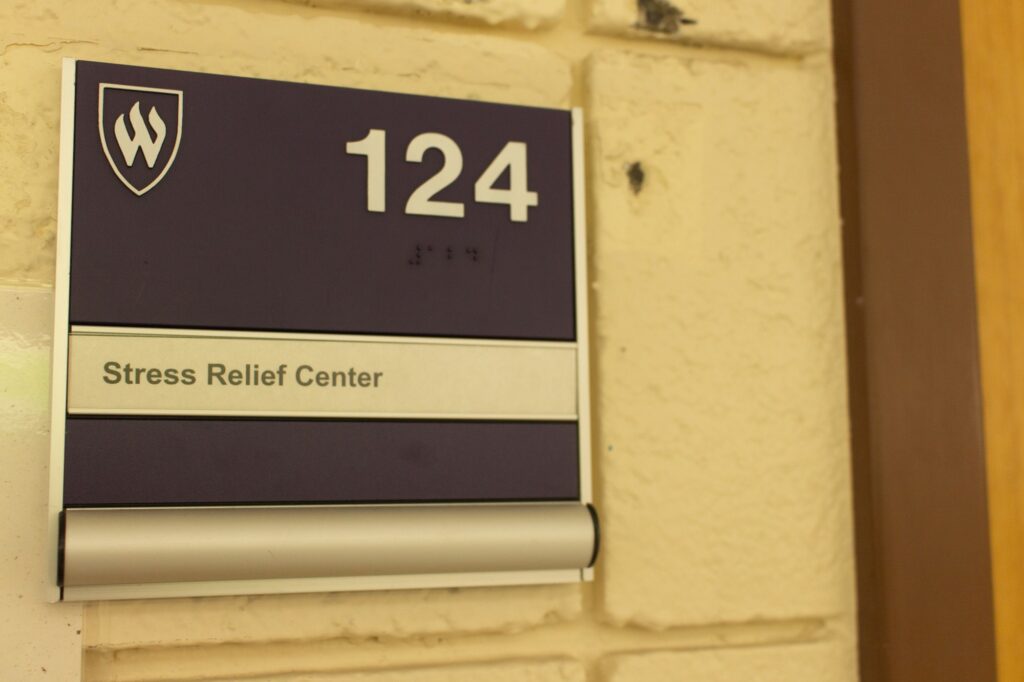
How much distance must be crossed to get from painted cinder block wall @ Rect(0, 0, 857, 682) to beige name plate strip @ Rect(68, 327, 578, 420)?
4 centimetres

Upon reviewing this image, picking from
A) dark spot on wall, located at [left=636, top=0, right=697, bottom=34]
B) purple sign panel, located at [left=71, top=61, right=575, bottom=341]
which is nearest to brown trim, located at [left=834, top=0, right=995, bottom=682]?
dark spot on wall, located at [left=636, top=0, right=697, bottom=34]

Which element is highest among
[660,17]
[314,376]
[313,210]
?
[660,17]

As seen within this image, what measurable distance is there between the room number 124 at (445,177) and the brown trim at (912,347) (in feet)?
0.95

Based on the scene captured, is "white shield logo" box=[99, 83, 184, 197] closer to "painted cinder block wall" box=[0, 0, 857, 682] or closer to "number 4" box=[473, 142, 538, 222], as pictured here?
"painted cinder block wall" box=[0, 0, 857, 682]

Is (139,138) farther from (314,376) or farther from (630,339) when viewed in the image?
(630,339)

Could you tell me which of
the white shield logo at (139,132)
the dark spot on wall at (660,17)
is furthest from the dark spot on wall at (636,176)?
the white shield logo at (139,132)

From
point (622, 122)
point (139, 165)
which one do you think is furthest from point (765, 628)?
point (139, 165)

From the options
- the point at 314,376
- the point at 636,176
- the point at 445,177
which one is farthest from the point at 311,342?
the point at 636,176

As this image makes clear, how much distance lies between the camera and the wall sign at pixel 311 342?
0.64 m

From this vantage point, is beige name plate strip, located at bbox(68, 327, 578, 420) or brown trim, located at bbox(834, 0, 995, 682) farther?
brown trim, located at bbox(834, 0, 995, 682)

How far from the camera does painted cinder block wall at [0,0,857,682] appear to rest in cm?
66

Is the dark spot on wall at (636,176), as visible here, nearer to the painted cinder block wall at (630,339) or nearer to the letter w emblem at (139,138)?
the painted cinder block wall at (630,339)

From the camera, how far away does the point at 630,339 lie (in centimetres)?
76

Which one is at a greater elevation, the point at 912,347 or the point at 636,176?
the point at 636,176
